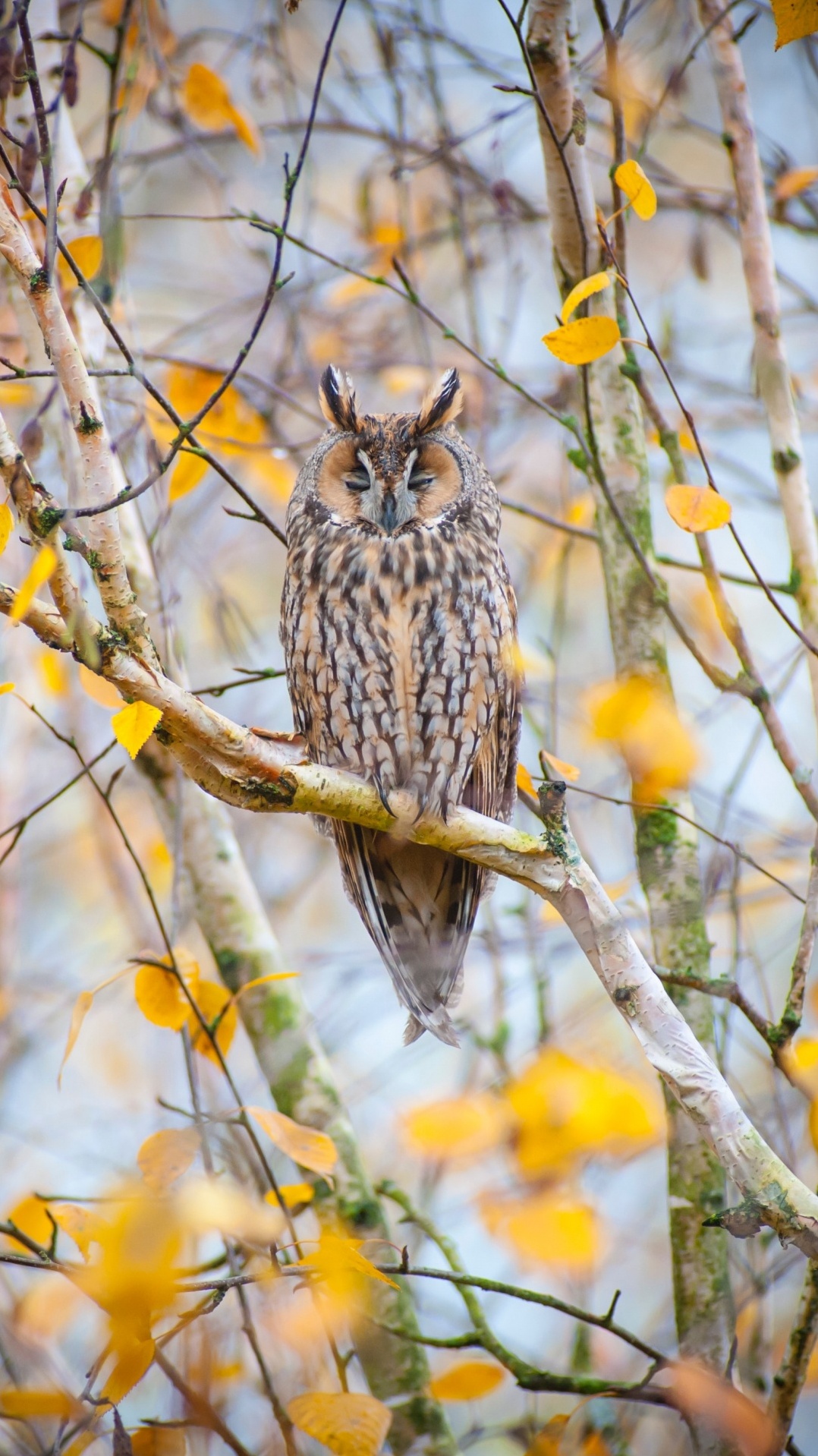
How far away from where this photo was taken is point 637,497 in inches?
95.8

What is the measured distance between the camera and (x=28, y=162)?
6.03 ft

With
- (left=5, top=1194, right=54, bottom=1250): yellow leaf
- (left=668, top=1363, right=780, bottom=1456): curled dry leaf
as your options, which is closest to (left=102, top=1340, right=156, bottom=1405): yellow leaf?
(left=5, top=1194, right=54, bottom=1250): yellow leaf

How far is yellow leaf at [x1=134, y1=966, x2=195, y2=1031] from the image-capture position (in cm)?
199

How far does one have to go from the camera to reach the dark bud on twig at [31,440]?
192 centimetres

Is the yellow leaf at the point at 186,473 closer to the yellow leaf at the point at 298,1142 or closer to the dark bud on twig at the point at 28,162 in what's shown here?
the dark bud on twig at the point at 28,162

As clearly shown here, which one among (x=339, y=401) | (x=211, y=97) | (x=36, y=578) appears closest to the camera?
(x=36, y=578)

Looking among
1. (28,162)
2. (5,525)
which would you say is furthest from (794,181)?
(5,525)

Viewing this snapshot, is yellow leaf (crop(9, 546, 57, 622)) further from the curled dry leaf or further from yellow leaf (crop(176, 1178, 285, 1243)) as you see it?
the curled dry leaf

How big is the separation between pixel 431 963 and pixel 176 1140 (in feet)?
2.98

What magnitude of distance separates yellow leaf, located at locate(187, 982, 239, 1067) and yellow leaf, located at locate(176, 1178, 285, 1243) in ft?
2.00

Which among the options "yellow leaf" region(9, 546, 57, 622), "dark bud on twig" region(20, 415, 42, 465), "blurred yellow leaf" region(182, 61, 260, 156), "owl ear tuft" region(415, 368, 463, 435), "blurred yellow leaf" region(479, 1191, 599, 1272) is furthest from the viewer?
"blurred yellow leaf" region(479, 1191, 599, 1272)

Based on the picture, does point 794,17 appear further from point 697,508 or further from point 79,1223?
point 79,1223

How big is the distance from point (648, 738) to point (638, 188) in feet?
3.33

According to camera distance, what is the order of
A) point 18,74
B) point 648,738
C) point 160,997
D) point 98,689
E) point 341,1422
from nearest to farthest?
point 341,1422 < point 18,74 < point 98,689 < point 160,997 < point 648,738
